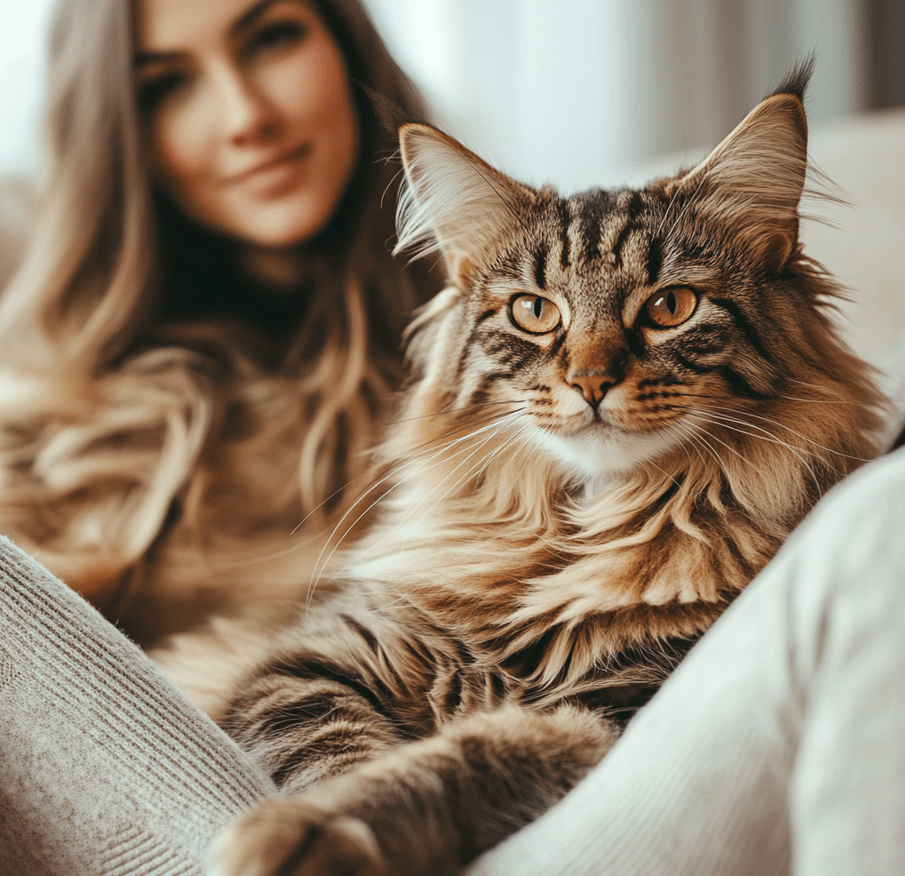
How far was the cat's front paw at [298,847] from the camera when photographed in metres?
0.61

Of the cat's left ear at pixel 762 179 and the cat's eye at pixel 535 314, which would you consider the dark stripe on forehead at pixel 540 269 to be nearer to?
the cat's eye at pixel 535 314

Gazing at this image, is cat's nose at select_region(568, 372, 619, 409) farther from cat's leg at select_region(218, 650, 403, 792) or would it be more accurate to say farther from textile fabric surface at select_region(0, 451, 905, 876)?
cat's leg at select_region(218, 650, 403, 792)

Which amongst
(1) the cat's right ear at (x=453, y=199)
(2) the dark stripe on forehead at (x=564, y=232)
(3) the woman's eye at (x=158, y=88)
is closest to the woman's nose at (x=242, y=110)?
(3) the woman's eye at (x=158, y=88)

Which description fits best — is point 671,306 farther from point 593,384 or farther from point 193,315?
point 193,315

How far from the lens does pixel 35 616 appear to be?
755 millimetres

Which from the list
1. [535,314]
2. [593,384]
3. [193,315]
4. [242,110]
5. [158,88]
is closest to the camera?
[593,384]

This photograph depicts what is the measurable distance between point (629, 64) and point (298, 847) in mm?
2619

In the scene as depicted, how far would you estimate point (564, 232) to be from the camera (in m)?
1.00

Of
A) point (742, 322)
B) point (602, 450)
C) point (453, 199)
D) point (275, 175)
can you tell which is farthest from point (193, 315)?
point (742, 322)

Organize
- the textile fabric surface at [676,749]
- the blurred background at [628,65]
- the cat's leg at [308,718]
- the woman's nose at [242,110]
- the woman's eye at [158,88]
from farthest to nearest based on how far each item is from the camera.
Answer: the blurred background at [628,65] → the woman's eye at [158,88] → the woman's nose at [242,110] → the cat's leg at [308,718] → the textile fabric surface at [676,749]

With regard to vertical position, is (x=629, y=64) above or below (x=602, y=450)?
above

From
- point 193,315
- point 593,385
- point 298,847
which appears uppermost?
point 593,385

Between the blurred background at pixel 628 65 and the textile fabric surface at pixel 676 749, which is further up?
the blurred background at pixel 628 65

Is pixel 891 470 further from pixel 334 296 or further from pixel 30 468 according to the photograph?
pixel 30 468
